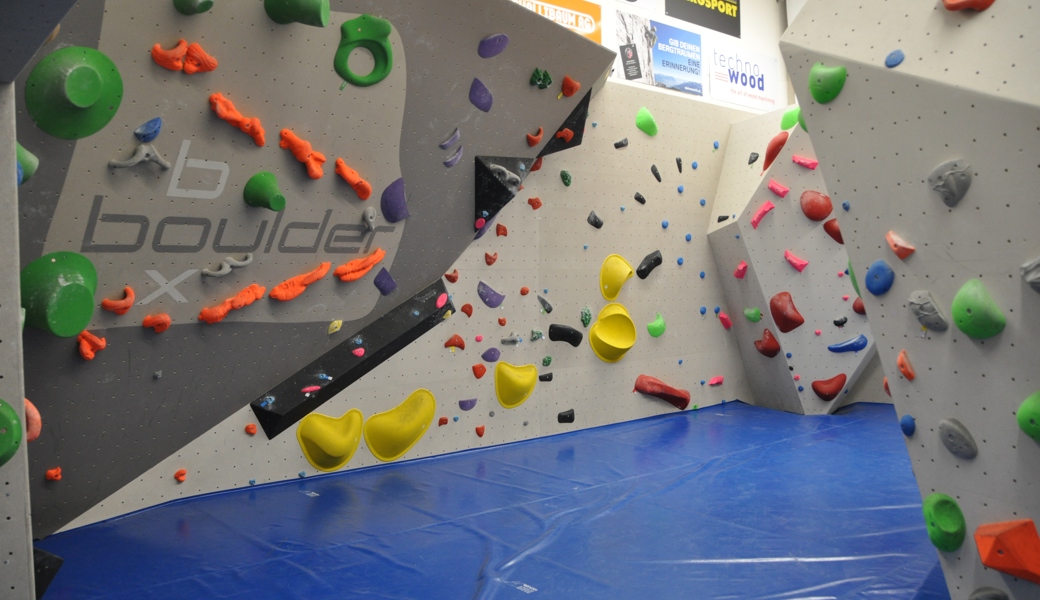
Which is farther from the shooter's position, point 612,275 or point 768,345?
point 768,345

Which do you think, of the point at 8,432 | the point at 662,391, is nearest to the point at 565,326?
the point at 662,391

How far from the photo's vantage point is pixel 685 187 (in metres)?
5.45

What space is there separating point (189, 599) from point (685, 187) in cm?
425

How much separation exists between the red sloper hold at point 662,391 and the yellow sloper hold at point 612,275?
67 cm

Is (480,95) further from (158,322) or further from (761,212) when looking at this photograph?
(761,212)

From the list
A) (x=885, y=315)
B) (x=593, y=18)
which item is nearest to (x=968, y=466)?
(x=885, y=315)

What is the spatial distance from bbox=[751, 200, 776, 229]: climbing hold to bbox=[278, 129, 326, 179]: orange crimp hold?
3082 mm

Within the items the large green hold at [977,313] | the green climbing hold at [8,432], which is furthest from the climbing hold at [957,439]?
the green climbing hold at [8,432]

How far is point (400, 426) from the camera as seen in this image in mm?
3949

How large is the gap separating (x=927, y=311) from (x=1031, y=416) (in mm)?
371

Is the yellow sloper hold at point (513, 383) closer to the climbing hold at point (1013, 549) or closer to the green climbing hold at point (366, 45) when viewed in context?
the green climbing hold at point (366, 45)

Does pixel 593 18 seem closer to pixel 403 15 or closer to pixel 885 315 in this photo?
pixel 403 15

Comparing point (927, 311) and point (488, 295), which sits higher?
point (927, 311)

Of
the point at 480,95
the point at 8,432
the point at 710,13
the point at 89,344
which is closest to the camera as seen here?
the point at 8,432
